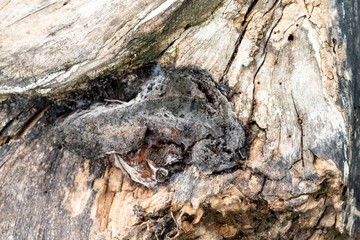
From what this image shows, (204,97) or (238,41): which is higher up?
(238,41)

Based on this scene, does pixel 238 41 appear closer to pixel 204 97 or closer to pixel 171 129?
pixel 204 97

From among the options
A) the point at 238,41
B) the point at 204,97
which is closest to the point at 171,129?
the point at 204,97

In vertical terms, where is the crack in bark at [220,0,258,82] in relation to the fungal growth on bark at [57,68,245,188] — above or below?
above

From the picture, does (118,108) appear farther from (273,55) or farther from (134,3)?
(273,55)

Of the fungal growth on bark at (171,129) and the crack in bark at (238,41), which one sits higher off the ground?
the crack in bark at (238,41)

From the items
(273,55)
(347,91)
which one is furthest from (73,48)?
(347,91)
